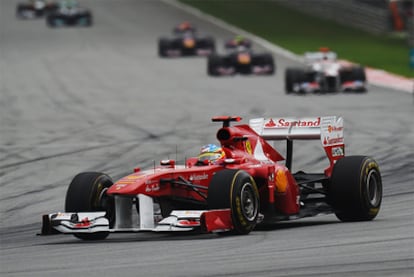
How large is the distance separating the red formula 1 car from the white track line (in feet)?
66.7

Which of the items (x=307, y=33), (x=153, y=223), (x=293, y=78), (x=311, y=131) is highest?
(x=307, y=33)

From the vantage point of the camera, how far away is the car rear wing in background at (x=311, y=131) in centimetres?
1316

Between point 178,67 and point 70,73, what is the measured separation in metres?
4.54

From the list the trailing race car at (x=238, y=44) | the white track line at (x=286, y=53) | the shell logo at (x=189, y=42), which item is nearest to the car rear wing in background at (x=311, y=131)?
the white track line at (x=286, y=53)

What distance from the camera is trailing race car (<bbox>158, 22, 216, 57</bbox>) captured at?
47000 millimetres

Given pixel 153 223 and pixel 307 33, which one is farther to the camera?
pixel 307 33

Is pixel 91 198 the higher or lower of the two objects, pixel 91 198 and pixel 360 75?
the lower

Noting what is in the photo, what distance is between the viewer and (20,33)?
5816 centimetres

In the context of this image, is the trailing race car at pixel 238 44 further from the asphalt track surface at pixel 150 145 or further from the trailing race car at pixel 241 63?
the asphalt track surface at pixel 150 145

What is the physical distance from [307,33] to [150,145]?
3536 centimetres

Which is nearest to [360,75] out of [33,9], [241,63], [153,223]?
[241,63]

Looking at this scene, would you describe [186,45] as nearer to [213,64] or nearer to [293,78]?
[213,64]

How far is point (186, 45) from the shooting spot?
47562 mm

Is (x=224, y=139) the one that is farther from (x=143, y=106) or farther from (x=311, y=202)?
(x=143, y=106)
